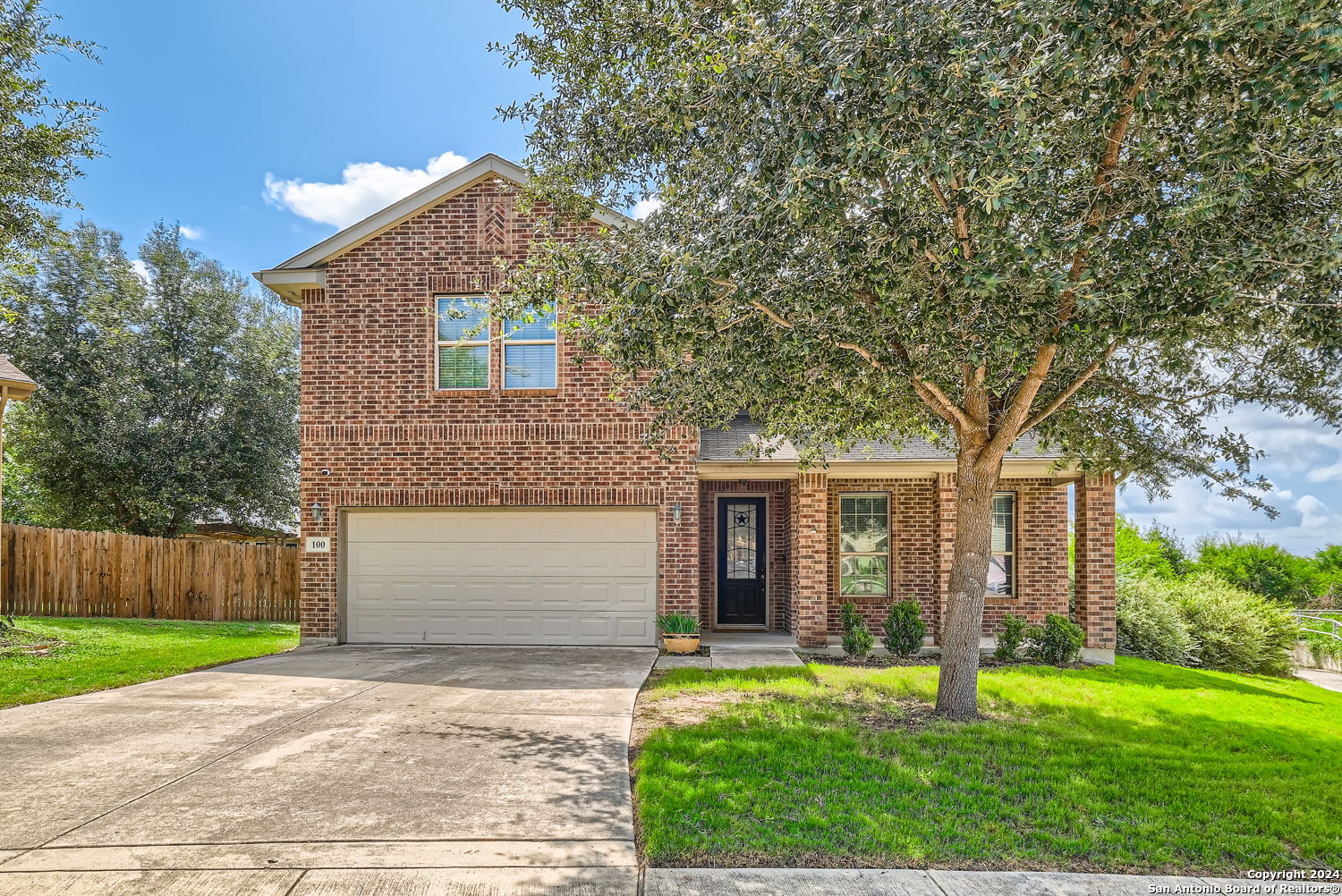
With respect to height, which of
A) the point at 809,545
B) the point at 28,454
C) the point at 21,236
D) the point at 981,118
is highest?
the point at 21,236

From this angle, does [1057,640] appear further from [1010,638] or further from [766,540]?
[766,540]

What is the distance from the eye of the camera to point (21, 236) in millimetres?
10703

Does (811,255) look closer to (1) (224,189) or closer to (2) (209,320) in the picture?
(1) (224,189)

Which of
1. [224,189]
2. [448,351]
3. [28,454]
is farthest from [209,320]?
[448,351]

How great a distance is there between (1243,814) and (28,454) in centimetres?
2311

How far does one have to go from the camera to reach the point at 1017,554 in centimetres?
1146

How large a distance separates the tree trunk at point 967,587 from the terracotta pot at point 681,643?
13.0 ft

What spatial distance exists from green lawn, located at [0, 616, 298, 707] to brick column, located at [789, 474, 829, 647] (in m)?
7.60

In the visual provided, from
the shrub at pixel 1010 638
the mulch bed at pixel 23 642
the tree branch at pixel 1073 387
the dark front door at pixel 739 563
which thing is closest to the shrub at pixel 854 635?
the shrub at pixel 1010 638

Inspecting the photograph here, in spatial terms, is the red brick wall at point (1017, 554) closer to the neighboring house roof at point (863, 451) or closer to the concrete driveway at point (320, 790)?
the neighboring house roof at point (863, 451)

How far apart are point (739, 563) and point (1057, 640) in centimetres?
499

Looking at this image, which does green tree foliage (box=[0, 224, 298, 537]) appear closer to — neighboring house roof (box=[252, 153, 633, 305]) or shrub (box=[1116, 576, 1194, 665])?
neighboring house roof (box=[252, 153, 633, 305])

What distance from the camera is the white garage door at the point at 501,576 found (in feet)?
35.9

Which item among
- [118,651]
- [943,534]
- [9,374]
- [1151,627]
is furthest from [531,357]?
[1151,627]
